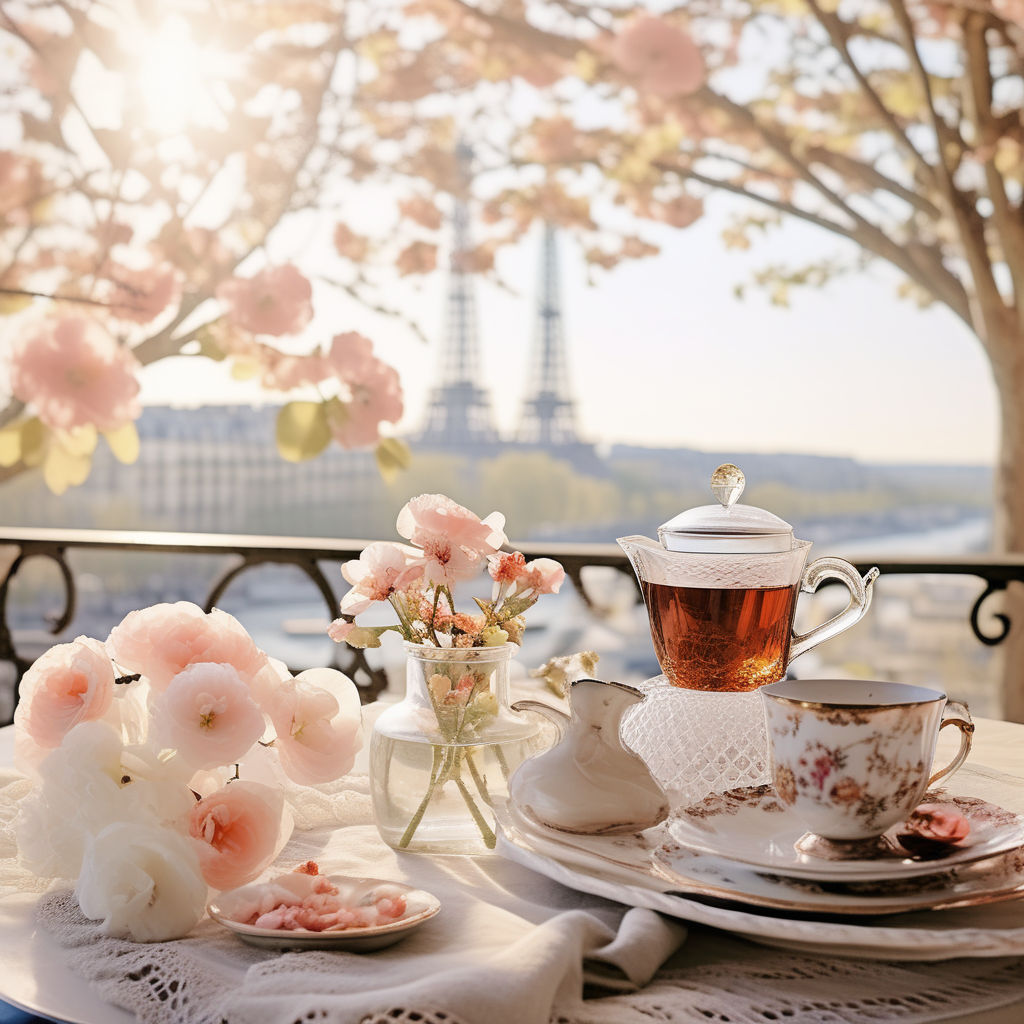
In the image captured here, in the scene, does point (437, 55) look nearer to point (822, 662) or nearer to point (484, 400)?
point (484, 400)

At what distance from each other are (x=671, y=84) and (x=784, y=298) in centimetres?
85

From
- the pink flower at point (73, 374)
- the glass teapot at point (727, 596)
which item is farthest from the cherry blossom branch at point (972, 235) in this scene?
the glass teapot at point (727, 596)

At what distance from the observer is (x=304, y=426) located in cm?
184

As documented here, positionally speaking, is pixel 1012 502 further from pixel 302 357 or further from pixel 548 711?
pixel 548 711

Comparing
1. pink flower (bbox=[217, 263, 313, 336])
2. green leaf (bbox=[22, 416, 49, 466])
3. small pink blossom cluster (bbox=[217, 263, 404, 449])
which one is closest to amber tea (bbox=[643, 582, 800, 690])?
small pink blossom cluster (bbox=[217, 263, 404, 449])

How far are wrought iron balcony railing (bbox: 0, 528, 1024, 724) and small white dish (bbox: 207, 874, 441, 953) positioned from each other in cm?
128

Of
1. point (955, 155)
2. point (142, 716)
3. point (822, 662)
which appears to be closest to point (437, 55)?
point (955, 155)

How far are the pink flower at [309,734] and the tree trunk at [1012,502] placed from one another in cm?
287

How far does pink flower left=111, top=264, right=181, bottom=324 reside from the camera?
8.73ft

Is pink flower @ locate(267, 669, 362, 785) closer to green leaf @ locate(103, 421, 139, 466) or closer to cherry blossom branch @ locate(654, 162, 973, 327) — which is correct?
green leaf @ locate(103, 421, 139, 466)

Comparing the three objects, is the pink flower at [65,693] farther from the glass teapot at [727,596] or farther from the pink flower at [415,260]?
the pink flower at [415,260]

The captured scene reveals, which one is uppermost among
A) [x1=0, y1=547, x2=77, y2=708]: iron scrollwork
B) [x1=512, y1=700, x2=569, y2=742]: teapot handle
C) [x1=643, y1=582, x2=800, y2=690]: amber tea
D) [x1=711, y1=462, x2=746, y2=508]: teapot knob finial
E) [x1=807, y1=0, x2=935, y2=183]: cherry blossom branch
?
[x1=807, y1=0, x2=935, y2=183]: cherry blossom branch

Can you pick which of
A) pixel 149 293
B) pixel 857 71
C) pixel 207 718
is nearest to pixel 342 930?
pixel 207 718

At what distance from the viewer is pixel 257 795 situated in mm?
678
